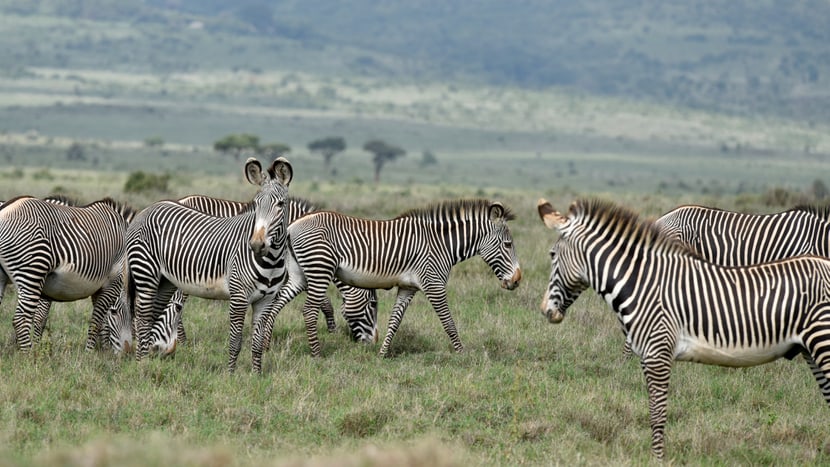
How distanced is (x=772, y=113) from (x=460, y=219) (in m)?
152

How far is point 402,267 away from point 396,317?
1.58 ft

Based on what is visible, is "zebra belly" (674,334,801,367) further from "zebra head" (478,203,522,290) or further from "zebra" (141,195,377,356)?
"zebra head" (478,203,522,290)

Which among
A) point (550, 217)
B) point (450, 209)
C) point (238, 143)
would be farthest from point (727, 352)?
point (238, 143)

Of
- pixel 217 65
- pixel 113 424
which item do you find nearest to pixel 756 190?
pixel 113 424

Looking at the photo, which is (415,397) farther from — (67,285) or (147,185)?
(147,185)

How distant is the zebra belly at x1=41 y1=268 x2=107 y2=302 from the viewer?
388 inches

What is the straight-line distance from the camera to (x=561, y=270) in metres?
7.87

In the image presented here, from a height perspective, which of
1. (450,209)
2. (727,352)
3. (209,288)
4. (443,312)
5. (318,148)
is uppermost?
(450,209)

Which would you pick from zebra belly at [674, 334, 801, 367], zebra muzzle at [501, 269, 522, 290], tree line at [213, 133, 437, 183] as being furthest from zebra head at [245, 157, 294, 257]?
tree line at [213, 133, 437, 183]

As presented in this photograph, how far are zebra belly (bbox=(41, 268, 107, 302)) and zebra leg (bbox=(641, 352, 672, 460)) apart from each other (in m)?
5.19

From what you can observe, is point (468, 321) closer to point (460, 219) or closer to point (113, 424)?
point (460, 219)

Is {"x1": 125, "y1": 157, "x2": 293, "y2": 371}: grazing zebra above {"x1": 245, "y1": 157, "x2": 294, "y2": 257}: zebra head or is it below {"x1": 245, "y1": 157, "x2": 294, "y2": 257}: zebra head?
below

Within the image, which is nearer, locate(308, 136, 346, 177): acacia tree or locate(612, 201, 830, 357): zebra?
locate(612, 201, 830, 357): zebra

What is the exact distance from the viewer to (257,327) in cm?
957
